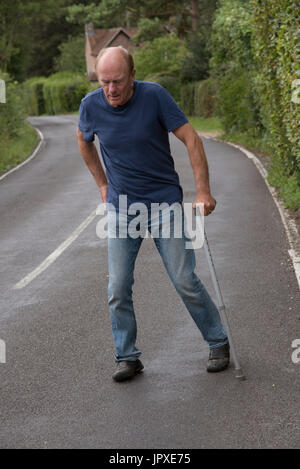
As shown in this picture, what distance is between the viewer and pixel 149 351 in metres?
6.29

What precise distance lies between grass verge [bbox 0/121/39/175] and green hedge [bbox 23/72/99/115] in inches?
1587

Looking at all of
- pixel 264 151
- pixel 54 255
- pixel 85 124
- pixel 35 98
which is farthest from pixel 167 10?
pixel 85 124

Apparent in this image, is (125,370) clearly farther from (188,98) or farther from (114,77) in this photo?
(188,98)

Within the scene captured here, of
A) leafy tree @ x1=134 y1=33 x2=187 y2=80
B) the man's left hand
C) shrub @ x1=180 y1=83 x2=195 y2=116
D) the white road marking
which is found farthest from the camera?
leafy tree @ x1=134 y1=33 x2=187 y2=80

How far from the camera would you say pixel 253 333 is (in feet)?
21.3

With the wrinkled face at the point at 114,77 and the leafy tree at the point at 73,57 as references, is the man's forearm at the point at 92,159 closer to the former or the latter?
the wrinkled face at the point at 114,77

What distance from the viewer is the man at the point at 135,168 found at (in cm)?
509

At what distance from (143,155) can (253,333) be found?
6.90 ft

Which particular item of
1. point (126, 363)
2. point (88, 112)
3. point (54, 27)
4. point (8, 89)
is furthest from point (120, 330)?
point (54, 27)

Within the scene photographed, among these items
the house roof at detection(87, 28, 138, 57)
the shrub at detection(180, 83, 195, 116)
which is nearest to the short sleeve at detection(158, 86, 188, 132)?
the shrub at detection(180, 83, 195, 116)

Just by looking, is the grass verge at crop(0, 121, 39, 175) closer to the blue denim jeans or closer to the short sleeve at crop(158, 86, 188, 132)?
the blue denim jeans

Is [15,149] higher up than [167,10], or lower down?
lower down

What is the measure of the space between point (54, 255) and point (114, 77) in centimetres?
605

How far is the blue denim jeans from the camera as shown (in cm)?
535
